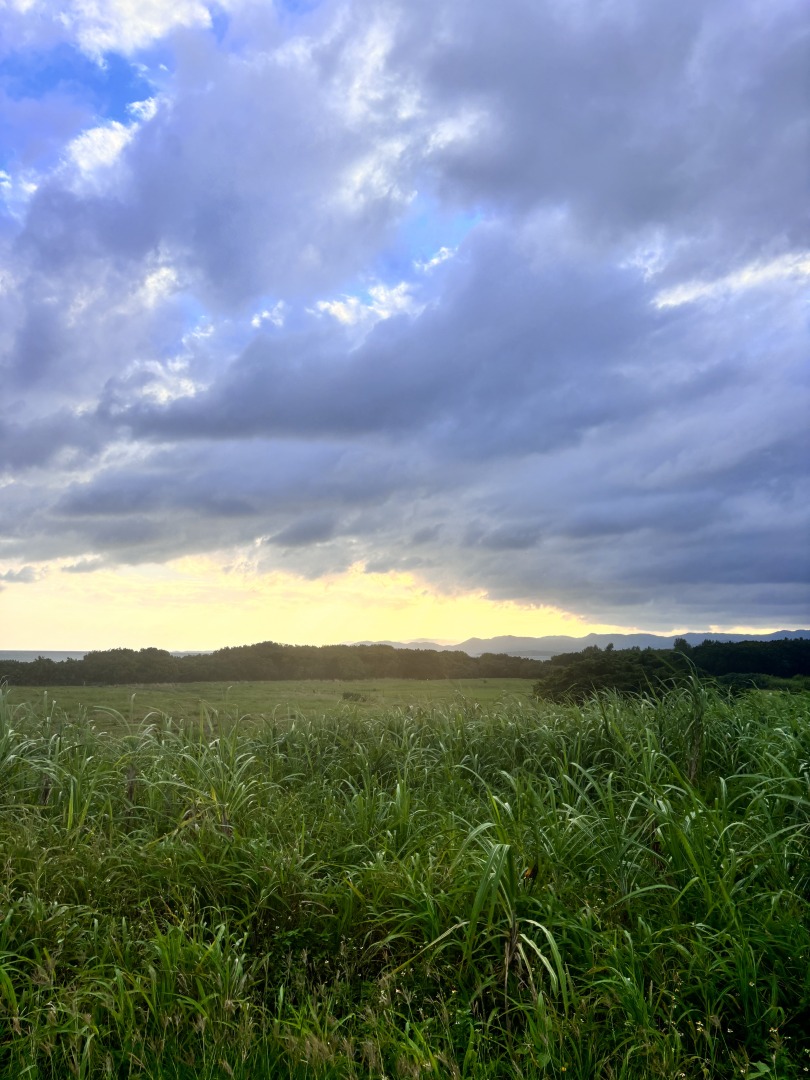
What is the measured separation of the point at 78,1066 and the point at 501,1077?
5.66 ft

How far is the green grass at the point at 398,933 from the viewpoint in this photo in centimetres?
323

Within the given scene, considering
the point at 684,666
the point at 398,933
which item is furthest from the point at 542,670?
the point at 398,933

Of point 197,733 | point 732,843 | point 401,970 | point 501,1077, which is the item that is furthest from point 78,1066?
point 197,733

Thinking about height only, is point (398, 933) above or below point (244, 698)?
below

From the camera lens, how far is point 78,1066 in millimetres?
3146

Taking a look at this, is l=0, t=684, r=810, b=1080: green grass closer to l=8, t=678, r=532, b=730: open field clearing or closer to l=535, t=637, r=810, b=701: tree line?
l=8, t=678, r=532, b=730: open field clearing

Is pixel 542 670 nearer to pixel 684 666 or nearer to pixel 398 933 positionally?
pixel 684 666

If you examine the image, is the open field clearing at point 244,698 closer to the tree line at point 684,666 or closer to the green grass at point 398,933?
the tree line at point 684,666

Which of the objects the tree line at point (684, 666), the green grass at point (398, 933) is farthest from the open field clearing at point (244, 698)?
the green grass at point (398, 933)

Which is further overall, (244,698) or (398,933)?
(244,698)

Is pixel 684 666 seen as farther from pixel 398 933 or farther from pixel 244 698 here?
pixel 398 933

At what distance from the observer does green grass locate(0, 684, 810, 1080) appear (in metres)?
3.23

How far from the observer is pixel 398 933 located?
157 inches

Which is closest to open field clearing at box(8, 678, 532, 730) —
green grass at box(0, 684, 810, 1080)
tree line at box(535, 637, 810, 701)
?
tree line at box(535, 637, 810, 701)
